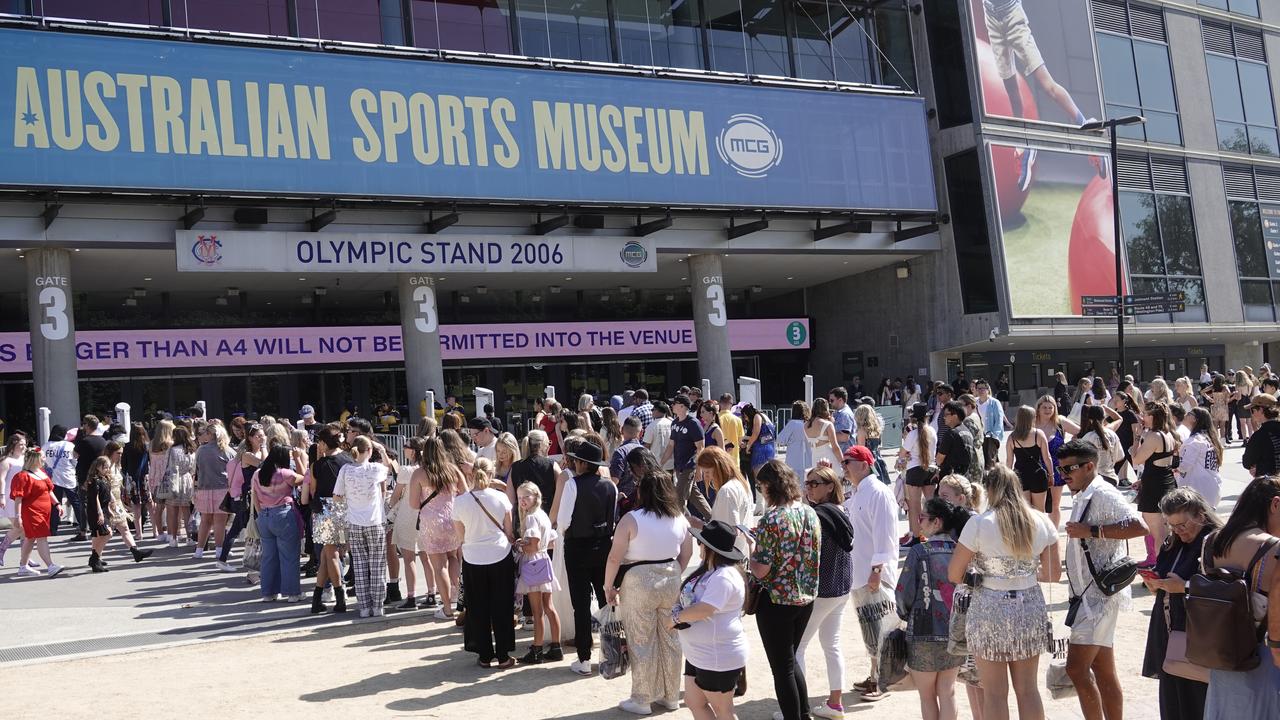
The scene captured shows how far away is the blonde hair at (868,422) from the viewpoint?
13070 millimetres

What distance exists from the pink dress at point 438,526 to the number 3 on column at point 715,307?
73.2 feet

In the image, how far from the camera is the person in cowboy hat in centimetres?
789

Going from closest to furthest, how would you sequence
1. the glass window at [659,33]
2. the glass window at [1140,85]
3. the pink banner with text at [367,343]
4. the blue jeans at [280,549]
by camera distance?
the blue jeans at [280,549] → the pink banner with text at [367,343] → the glass window at [659,33] → the glass window at [1140,85]

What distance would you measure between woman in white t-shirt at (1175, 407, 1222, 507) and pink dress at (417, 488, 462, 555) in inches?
258

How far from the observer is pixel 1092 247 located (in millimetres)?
34219

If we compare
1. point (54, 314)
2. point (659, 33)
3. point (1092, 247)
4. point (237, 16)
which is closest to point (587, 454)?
point (54, 314)

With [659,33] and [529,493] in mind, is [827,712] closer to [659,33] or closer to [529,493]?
[529,493]

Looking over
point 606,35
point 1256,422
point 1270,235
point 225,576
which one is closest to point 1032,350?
point 1270,235

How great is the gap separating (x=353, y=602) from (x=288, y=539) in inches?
37.1

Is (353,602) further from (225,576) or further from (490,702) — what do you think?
(490,702)

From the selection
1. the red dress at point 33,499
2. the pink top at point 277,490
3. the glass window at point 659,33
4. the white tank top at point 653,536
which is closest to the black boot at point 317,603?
the pink top at point 277,490

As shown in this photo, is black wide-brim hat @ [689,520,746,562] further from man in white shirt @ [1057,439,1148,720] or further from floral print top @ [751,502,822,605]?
man in white shirt @ [1057,439,1148,720]

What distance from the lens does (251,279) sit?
95.0 ft

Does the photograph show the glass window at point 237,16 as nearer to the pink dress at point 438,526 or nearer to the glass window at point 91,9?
the glass window at point 91,9
